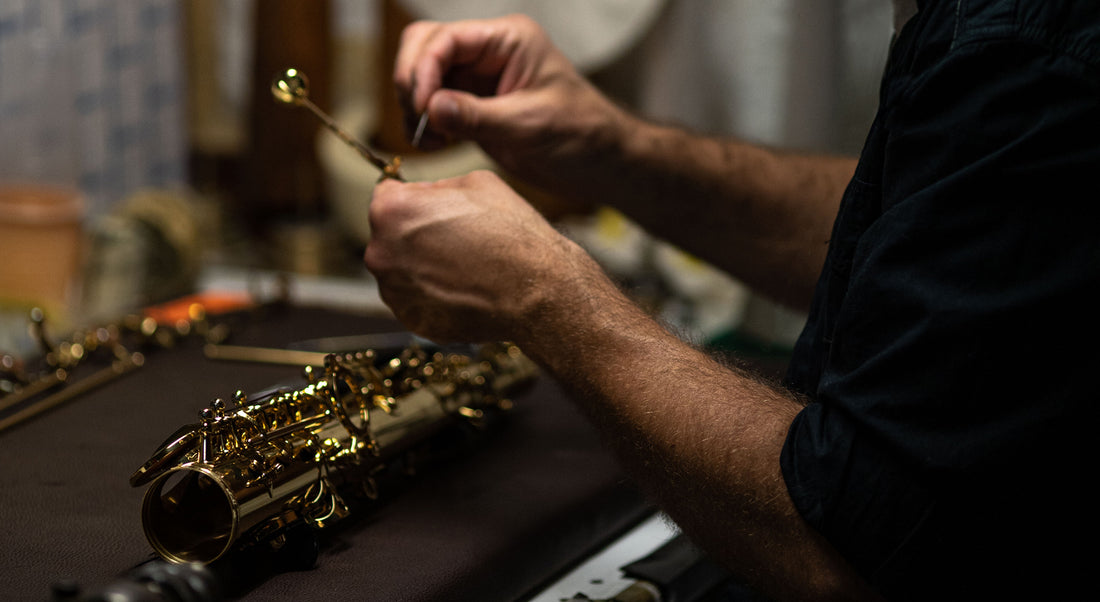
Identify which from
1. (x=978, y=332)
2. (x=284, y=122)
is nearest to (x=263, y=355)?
(x=978, y=332)

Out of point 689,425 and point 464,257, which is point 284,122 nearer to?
point 464,257

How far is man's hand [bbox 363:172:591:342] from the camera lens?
72 centimetres

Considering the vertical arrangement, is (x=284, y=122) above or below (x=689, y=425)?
below

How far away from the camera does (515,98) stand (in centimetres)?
101

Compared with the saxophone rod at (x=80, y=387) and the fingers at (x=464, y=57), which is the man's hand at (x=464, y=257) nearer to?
the fingers at (x=464, y=57)

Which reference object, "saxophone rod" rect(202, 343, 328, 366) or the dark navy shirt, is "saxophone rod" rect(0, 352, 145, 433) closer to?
"saxophone rod" rect(202, 343, 328, 366)

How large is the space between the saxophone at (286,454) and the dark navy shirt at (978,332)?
1.04 feet

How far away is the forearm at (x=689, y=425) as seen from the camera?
61 cm

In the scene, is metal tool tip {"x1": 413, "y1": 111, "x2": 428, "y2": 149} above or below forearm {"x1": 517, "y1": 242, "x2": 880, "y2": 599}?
above

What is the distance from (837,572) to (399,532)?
0.98 ft

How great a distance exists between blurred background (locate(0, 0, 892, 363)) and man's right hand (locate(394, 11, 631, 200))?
0.31 meters

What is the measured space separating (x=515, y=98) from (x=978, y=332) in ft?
1.95

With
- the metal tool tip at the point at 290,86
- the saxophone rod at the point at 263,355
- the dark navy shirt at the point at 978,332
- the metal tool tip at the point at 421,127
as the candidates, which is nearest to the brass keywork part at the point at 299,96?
the metal tool tip at the point at 290,86

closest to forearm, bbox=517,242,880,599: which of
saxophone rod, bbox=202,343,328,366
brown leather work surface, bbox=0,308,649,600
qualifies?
brown leather work surface, bbox=0,308,649,600
